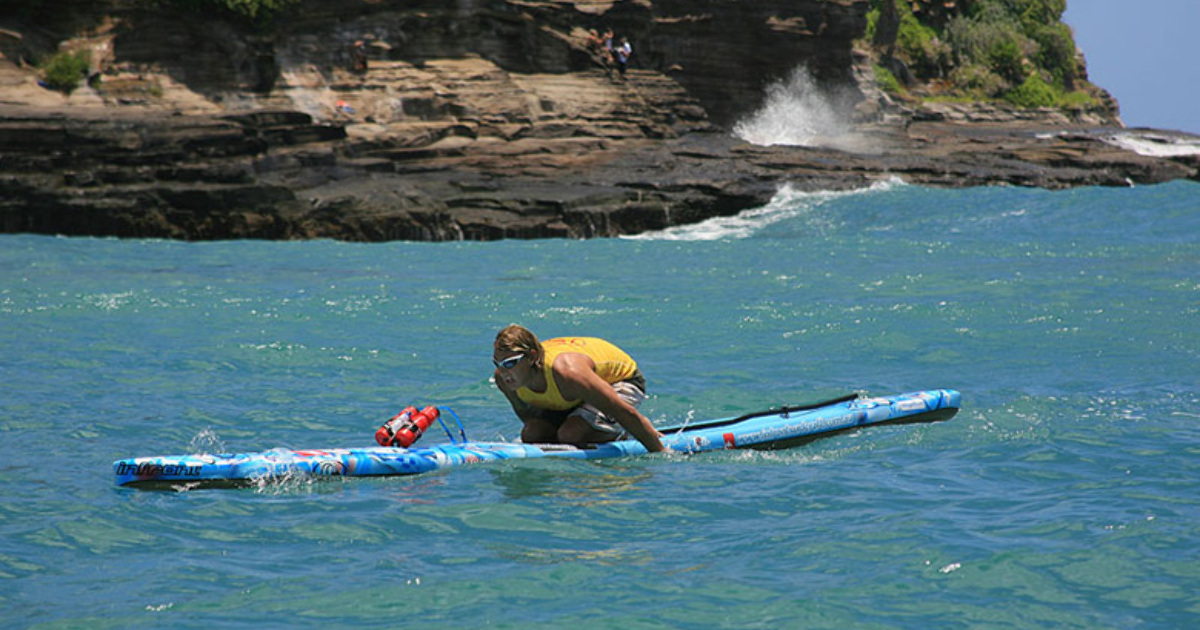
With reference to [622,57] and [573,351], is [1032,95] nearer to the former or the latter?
[622,57]

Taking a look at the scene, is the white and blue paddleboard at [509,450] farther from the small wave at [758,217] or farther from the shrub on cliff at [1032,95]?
the shrub on cliff at [1032,95]

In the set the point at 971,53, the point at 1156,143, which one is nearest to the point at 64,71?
the point at 1156,143

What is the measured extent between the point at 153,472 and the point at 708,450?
3.15 metres

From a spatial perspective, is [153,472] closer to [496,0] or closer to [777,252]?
[777,252]

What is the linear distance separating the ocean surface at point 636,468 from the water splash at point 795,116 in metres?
22.0

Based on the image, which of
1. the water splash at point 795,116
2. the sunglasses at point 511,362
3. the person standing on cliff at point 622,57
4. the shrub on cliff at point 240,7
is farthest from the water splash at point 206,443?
the water splash at point 795,116

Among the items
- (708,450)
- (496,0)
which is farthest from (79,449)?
(496,0)

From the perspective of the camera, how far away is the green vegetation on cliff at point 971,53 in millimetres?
55812

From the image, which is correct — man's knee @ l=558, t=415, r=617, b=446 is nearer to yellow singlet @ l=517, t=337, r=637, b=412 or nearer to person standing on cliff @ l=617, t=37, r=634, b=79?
yellow singlet @ l=517, t=337, r=637, b=412

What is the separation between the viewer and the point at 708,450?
7379 mm

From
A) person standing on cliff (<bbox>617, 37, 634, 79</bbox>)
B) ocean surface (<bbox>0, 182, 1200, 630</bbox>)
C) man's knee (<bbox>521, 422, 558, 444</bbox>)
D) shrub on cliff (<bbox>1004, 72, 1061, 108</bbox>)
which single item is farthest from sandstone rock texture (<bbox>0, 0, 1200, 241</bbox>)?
shrub on cliff (<bbox>1004, 72, 1061, 108</bbox>)

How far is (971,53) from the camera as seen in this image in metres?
58.1

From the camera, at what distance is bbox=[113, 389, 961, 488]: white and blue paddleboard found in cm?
621

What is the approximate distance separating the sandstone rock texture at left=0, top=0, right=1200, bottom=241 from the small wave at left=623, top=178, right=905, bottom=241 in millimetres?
369
